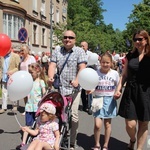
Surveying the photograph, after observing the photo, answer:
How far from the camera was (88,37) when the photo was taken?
1410 inches

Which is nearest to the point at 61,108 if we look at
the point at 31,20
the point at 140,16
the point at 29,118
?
the point at 29,118

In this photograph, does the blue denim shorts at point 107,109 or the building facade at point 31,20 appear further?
the building facade at point 31,20

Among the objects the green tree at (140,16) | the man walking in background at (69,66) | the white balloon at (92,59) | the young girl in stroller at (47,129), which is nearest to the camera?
the young girl in stroller at (47,129)

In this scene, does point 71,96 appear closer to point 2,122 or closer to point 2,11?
point 2,122

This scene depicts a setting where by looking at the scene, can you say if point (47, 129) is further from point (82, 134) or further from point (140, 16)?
point (140, 16)

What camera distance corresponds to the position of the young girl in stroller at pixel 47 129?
419 cm

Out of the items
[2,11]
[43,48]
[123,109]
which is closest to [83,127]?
[123,109]

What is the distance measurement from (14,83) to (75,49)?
1178 mm

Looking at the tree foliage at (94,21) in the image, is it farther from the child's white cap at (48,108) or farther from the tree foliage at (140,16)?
the child's white cap at (48,108)

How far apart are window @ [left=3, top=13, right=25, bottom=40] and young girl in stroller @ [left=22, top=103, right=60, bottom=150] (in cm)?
2325

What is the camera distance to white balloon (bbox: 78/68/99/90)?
441 cm

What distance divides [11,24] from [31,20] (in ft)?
15.8

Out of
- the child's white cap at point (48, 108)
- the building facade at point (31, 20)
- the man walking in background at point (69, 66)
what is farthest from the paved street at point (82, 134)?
the building facade at point (31, 20)

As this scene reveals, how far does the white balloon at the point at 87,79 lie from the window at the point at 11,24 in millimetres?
23156
